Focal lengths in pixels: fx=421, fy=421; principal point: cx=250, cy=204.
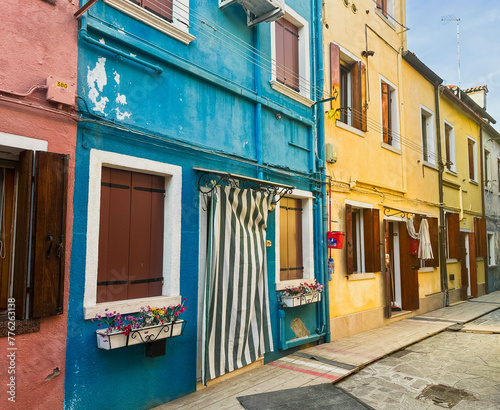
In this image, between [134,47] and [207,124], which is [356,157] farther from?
[134,47]

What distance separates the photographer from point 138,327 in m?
4.42

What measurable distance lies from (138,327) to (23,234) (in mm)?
1472

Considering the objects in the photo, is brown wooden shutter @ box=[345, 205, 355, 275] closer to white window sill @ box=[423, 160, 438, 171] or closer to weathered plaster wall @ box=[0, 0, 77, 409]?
white window sill @ box=[423, 160, 438, 171]

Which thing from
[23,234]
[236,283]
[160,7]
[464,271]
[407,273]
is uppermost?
[160,7]

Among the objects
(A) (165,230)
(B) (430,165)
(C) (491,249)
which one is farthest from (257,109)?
(C) (491,249)

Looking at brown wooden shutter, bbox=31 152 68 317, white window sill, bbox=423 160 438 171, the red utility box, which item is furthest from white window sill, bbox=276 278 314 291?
white window sill, bbox=423 160 438 171

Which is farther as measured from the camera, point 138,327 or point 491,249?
point 491,249

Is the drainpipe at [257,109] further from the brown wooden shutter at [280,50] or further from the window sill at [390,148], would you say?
the window sill at [390,148]

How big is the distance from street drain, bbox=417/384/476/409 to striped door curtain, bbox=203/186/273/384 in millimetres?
2198

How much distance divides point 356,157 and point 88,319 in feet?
21.9

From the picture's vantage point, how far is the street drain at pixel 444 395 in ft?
16.9

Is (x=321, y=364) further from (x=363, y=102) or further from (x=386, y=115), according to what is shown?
(x=386, y=115)

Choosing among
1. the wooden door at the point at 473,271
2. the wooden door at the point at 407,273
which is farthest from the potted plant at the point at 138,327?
the wooden door at the point at 473,271

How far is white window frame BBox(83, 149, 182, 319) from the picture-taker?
4.32m
